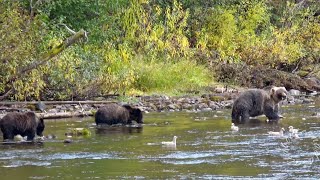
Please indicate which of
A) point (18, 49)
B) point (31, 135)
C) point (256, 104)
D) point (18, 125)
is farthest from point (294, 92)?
point (18, 125)

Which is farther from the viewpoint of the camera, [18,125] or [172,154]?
[18,125]

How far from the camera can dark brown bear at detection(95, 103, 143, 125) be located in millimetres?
22891

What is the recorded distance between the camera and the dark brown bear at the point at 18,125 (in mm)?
18969

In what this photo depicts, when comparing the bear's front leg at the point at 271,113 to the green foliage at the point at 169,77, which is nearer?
the bear's front leg at the point at 271,113

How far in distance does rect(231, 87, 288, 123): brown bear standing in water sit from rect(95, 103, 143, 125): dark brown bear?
311 centimetres

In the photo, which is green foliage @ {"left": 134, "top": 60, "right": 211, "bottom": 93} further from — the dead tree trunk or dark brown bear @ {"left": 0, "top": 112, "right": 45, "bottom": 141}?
dark brown bear @ {"left": 0, "top": 112, "right": 45, "bottom": 141}

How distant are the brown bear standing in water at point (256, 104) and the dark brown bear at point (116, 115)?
311 cm

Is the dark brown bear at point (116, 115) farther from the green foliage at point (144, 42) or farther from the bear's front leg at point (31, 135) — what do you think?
the bear's front leg at point (31, 135)

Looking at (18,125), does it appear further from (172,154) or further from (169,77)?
(169,77)

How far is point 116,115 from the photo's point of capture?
76.2 feet

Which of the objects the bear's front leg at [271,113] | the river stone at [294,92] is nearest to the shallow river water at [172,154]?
the bear's front leg at [271,113]

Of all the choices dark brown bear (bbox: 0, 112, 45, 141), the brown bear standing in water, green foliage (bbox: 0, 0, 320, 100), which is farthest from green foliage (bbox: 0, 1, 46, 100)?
the brown bear standing in water

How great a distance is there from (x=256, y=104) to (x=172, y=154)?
9095 mm

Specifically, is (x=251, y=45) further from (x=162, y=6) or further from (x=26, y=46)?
(x=26, y=46)
